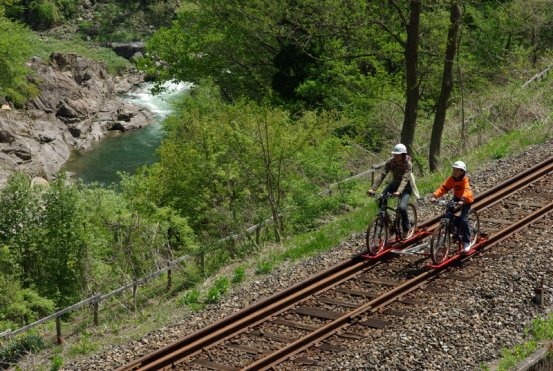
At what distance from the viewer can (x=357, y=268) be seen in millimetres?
14891

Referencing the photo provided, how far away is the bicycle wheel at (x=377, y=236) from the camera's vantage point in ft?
49.5

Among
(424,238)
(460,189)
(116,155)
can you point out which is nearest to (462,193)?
(460,189)

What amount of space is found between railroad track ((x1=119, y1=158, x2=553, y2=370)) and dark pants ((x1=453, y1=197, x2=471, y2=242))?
0.41 meters

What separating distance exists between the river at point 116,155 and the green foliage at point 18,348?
27757 millimetres

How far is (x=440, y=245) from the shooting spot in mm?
14719

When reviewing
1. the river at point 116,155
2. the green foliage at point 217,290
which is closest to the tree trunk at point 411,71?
the green foliage at point 217,290

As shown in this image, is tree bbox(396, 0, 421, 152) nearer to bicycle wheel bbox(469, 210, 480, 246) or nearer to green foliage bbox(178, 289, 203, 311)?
bicycle wheel bbox(469, 210, 480, 246)

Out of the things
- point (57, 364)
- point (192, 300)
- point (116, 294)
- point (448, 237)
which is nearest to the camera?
point (57, 364)

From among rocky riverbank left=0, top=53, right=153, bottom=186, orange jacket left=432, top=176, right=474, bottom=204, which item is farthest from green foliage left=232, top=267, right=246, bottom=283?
rocky riverbank left=0, top=53, right=153, bottom=186

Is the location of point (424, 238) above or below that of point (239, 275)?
above

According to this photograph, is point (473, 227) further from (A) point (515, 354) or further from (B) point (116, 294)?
(B) point (116, 294)

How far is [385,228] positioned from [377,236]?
222mm

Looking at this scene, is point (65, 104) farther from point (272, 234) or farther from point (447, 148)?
point (272, 234)

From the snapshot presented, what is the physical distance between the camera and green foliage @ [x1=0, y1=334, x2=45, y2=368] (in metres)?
14.2
